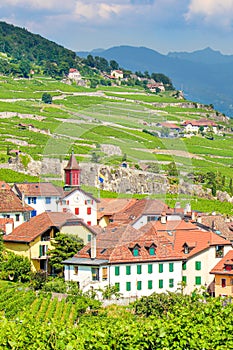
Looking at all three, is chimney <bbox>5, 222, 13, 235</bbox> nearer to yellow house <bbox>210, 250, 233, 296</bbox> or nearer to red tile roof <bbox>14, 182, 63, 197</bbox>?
red tile roof <bbox>14, 182, 63, 197</bbox>

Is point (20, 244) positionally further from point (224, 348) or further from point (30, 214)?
point (224, 348)

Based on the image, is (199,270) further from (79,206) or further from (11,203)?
(11,203)

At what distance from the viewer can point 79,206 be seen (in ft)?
172

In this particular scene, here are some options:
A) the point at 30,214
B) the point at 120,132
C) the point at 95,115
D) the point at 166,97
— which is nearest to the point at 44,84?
the point at 166,97

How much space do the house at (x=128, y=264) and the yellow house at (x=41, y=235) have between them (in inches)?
105

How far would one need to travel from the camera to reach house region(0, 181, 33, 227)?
52.3m

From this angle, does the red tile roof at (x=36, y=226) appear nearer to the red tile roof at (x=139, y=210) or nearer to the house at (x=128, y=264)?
the house at (x=128, y=264)

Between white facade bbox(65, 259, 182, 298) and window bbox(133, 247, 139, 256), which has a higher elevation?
window bbox(133, 247, 139, 256)

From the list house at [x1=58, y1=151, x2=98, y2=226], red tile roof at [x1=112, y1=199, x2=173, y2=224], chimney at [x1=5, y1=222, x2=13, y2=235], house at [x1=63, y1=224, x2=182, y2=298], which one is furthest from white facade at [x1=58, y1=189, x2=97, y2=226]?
house at [x1=63, y1=224, x2=182, y2=298]

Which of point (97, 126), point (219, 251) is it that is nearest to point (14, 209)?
point (219, 251)

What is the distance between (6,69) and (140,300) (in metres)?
123

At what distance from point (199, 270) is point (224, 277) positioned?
5.47 feet

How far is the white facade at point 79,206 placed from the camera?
52344mm

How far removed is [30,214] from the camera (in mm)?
53344
